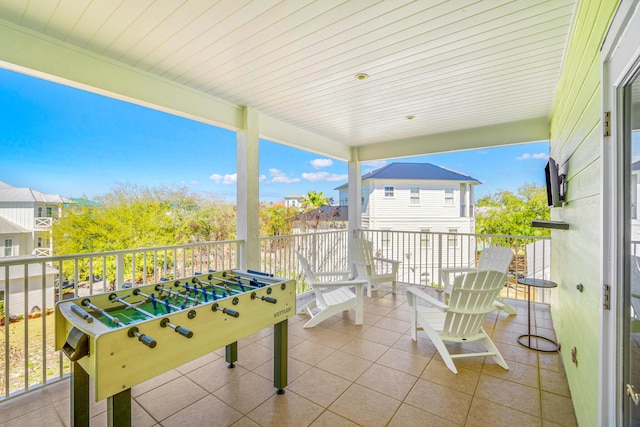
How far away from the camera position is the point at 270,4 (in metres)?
1.84

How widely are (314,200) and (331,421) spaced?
33.0 feet

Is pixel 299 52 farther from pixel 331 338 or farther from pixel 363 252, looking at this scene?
pixel 363 252

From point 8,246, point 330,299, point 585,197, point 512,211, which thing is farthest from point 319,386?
point 512,211

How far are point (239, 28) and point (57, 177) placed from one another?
610cm

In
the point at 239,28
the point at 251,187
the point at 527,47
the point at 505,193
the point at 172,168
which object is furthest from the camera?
the point at 505,193

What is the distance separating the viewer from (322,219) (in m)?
11.5

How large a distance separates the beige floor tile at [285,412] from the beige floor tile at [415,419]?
0.52 meters

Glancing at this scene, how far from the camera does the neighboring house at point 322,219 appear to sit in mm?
11078

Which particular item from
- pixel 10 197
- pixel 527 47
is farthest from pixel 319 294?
pixel 10 197

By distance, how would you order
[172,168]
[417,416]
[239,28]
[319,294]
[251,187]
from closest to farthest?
[417,416], [239,28], [319,294], [251,187], [172,168]

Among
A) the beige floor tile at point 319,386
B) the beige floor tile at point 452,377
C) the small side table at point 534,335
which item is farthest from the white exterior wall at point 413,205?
the beige floor tile at point 319,386

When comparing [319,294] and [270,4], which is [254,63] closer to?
[270,4]

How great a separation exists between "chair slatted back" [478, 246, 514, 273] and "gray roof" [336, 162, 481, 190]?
26.1 ft

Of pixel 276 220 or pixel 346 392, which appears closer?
pixel 346 392
